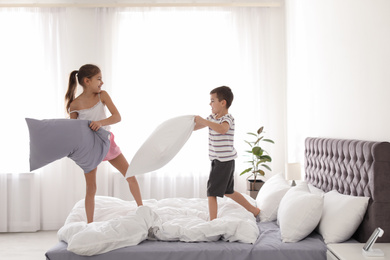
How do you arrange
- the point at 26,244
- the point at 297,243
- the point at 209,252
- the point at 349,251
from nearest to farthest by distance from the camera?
the point at 349,251
the point at 209,252
the point at 297,243
the point at 26,244

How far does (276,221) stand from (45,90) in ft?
11.9

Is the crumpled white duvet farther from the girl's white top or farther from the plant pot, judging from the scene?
the plant pot

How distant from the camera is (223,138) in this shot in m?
3.57

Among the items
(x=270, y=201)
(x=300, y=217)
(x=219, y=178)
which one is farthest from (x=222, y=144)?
(x=300, y=217)

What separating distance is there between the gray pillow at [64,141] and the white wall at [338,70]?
1915 mm

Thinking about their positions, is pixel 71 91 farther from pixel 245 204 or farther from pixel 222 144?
pixel 245 204

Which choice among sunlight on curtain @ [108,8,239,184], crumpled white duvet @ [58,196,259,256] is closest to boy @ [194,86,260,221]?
crumpled white duvet @ [58,196,259,256]

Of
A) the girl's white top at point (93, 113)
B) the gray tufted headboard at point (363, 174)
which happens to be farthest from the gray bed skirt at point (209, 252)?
the girl's white top at point (93, 113)

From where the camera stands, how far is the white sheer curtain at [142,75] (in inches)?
230

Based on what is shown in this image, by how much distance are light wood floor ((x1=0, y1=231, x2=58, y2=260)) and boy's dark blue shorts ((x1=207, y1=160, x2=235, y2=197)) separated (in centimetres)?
202

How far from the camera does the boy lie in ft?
11.3

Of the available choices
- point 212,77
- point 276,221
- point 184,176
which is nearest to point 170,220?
point 276,221

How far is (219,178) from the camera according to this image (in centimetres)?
354

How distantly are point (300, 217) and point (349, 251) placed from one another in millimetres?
474
